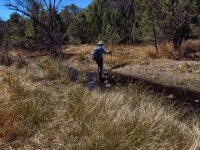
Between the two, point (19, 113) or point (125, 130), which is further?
point (19, 113)

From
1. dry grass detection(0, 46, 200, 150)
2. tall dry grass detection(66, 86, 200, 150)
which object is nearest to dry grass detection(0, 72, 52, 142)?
dry grass detection(0, 46, 200, 150)

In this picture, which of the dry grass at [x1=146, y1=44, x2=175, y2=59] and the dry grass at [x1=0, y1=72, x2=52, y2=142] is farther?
the dry grass at [x1=146, y1=44, x2=175, y2=59]

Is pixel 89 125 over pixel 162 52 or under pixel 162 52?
over

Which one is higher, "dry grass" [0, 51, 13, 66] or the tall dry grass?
the tall dry grass

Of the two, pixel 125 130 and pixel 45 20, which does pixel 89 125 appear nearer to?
pixel 125 130

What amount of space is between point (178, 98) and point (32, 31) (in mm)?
21229

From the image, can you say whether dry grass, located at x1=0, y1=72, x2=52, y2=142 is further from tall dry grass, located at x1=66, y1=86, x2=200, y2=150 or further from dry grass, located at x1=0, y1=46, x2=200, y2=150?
tall dry grass, located at x1=66, y1=86, x2=200, y2=150

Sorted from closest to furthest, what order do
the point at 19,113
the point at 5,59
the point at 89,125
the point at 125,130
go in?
1. the point at 125,130
2. the point at 89,125
3. the point at 19,113
4. the point at 5,59

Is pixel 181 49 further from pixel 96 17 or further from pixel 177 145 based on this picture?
pixel 96 17

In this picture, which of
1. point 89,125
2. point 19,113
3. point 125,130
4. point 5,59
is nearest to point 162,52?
point 5,59

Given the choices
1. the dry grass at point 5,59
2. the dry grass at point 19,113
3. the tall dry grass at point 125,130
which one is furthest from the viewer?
the dry grass at point 5,59

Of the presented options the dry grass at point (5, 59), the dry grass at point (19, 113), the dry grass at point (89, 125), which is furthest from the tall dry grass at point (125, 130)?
the dry grass at point (5, 59)

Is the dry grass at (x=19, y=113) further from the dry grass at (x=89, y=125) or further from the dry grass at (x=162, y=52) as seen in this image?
the dry grass at (x=162, y=52)

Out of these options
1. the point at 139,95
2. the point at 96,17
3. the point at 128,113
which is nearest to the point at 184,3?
the point at 139,95
